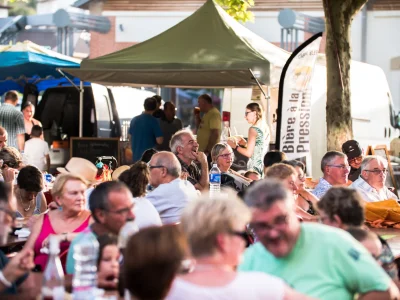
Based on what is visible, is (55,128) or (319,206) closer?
(319,206)

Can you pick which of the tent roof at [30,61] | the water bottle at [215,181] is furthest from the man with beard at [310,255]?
the tent roof at [30,61]

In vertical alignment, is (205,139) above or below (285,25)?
below

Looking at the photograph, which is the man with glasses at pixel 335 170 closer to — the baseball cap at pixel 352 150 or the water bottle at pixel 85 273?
the baseball cap at pixel 352 150

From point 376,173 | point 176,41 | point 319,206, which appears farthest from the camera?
point 176,41

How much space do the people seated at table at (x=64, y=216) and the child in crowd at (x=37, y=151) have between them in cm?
868

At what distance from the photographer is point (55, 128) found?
60.8 feet

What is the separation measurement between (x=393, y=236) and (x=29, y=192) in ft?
10.3

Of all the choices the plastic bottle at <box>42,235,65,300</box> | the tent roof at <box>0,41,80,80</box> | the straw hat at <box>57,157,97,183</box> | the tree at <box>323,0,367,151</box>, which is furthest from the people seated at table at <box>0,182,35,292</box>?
the tent roof at <box>0,41,80,80</box>

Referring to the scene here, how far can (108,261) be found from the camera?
4672 mm

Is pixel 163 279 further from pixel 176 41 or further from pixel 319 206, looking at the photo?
pixel 176 41

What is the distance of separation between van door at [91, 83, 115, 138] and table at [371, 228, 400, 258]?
10799 mm

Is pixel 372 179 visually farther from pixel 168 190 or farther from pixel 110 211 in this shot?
pixel 110 211

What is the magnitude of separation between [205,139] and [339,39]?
100 inches

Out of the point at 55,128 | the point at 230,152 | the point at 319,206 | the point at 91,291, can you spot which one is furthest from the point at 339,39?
the point at 91,291
